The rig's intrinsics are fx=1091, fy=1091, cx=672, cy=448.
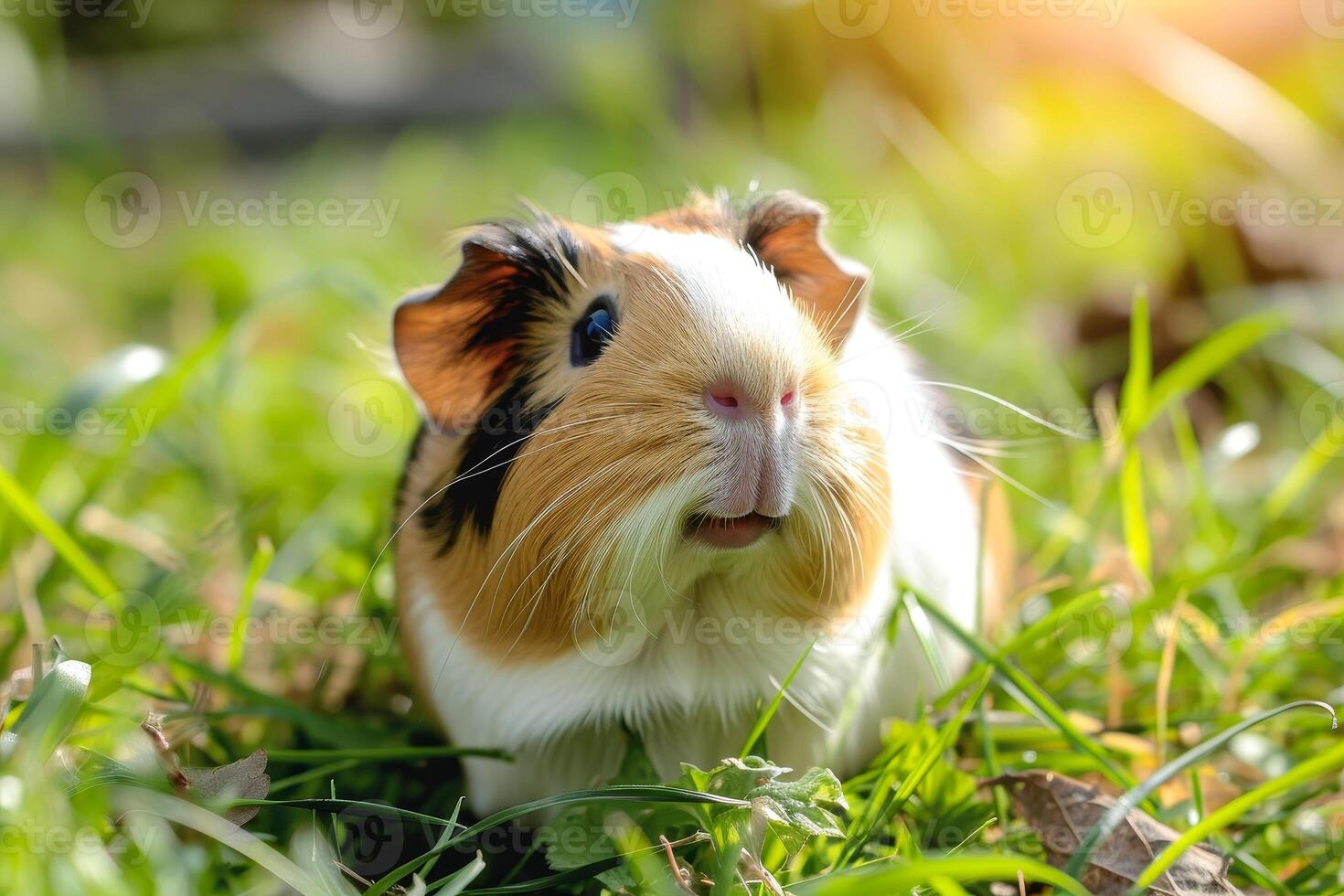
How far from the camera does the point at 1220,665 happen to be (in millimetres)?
2863

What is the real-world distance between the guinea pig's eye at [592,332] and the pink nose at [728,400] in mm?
333

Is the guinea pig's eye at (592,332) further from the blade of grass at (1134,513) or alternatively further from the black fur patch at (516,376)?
the blade of grass at (1134,513)

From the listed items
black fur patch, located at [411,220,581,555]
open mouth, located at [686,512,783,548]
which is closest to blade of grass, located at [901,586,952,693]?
open mouth, located at [686,512,783,548]

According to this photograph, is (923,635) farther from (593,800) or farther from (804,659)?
(593,800)

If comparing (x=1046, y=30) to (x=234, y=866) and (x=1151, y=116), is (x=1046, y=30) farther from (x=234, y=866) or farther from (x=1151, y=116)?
(x=234, y=866)

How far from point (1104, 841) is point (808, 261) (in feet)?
4.49

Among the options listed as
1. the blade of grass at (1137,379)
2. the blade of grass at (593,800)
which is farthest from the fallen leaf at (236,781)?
the blade of grass at (1137,379)

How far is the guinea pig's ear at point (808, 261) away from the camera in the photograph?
2400 mm

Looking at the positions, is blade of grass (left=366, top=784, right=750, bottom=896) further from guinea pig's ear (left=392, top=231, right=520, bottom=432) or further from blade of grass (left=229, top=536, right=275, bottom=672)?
blade of grass (left=229, top=536, right=275, bottom=672)

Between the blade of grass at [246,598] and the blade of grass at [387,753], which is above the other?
the blade of grass at [246,598]

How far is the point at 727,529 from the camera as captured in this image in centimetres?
201

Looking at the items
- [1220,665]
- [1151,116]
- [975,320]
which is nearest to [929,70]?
[1151,116]

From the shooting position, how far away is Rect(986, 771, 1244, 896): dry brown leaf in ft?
6.69

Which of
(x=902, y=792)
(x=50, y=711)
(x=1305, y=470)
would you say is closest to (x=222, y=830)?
(x=50, y=711)
